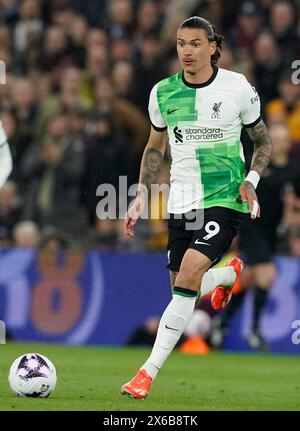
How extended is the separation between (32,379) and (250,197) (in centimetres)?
198

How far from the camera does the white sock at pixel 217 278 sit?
956 cm

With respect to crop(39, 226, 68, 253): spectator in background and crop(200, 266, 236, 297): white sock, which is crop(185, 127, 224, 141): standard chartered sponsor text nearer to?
crop(200, 266, 236, 297): white sock

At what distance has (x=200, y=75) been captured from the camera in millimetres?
9195

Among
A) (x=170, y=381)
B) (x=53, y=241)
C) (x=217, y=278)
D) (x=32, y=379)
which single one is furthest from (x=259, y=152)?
(x=53, y=241)

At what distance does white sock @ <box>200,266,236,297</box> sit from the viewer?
31.4 ft

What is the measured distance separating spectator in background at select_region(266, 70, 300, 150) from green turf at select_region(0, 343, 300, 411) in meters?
3.05

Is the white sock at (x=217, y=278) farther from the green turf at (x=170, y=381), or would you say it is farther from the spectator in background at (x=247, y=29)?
the spectator in background at (x=247, y=29)

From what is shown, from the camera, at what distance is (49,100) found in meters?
17.0

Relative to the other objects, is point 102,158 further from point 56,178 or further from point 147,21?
point 147,21

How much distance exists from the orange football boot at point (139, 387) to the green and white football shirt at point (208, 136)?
4.38 feet

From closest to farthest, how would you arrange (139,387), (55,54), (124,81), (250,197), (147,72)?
(139,387) → (250,197) → (124,81) → (147,72) → (55,54)

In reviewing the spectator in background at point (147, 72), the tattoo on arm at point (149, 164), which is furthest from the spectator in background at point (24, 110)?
the tattoo on arm at point (149, 164)
